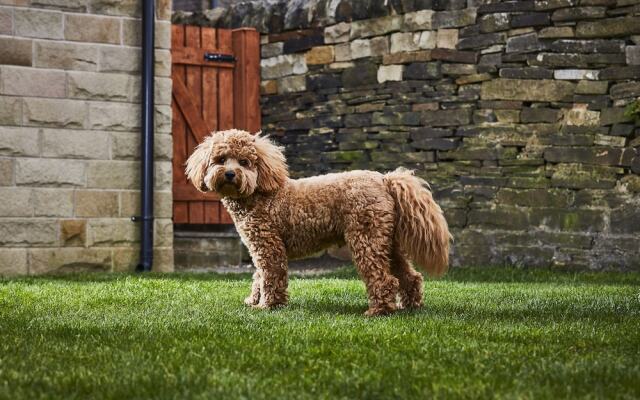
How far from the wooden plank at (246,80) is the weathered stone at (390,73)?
1.73 m

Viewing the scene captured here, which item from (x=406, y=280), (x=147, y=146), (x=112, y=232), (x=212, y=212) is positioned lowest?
(x=406, y=280)

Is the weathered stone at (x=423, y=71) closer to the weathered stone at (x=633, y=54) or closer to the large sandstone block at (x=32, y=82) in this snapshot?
the weathered stone at (x=633, y=54)

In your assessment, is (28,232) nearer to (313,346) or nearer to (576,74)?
(313,346)

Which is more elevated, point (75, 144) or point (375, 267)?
point (75, 144)

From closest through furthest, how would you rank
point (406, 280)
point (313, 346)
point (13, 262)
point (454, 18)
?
point (313, 346) < point (406, 280) < point (13, 262) < point (454, 18)

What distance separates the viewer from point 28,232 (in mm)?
9531

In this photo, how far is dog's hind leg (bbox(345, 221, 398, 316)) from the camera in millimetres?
6008

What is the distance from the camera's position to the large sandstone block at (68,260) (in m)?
9.57

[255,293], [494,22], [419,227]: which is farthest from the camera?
[494,22]

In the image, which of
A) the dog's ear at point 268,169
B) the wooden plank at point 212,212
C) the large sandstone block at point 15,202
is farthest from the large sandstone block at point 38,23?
the dog's ear at point 268,169

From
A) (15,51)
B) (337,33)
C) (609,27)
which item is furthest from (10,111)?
(609,27)

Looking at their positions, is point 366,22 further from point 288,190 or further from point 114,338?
point 114,338

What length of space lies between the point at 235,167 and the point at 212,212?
17.4 feet

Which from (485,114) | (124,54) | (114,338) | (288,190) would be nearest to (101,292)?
(288,190)
